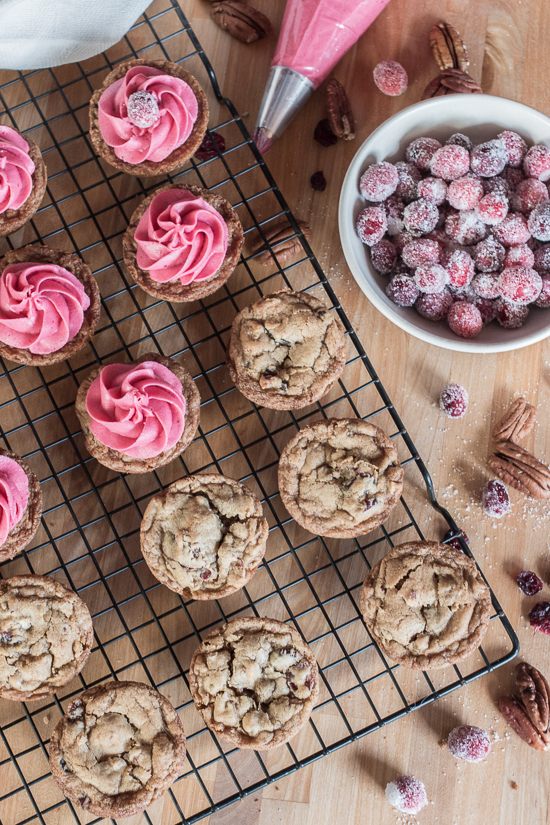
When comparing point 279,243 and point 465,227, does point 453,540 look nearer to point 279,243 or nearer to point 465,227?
point 465,227

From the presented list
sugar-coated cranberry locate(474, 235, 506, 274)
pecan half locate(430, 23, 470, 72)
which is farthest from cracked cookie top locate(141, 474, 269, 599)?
pecan half locate(430, 23, 470, 72)

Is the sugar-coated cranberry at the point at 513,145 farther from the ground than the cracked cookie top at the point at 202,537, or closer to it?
farther from the ground

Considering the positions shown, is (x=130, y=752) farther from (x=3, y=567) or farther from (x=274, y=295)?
(x=274, y=295)

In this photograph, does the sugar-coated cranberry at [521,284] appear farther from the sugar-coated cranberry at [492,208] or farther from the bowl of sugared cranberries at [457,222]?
the sugar-coated cranberry at [492,208]

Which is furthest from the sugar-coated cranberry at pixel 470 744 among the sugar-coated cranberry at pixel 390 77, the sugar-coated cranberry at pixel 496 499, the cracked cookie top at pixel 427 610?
the sugar-coated cranberry at pixel 390 77

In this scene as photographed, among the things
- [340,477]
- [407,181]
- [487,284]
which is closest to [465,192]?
[407,181]

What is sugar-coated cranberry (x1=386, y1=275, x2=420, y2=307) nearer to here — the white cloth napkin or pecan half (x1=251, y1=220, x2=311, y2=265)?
pecan half (x1=251, y1=220, x2=311, y2=265)
